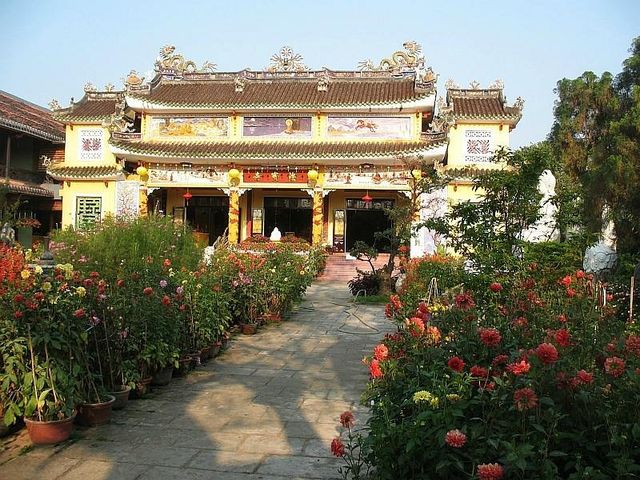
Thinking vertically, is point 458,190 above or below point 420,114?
below

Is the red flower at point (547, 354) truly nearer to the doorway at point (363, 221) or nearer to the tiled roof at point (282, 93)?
the tiled roof at point (282, 93)

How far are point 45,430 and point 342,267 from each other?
590 inches

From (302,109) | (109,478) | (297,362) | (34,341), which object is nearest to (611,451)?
(109,478)

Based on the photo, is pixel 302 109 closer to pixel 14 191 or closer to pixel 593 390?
pixel 14 191

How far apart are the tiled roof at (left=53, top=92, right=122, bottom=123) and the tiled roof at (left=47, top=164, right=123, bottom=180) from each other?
1801mm

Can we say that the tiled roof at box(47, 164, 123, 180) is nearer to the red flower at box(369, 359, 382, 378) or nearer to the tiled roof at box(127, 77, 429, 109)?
the tiled roof at box(127, 77, 429, 109)

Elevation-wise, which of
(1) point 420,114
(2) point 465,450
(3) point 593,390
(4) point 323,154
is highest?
(1) point 420,114

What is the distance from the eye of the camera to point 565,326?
3.12 metres

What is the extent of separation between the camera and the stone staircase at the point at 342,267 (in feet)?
58.1

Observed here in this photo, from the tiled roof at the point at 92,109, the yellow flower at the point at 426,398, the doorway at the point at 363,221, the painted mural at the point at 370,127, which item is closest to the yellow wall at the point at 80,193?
the tiled roof at the point at 92,109

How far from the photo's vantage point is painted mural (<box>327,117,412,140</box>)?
1944 cm

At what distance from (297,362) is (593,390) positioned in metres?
4.57

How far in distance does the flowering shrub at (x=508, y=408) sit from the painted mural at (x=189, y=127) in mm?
18513

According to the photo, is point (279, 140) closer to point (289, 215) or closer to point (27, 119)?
point (289, 215)
